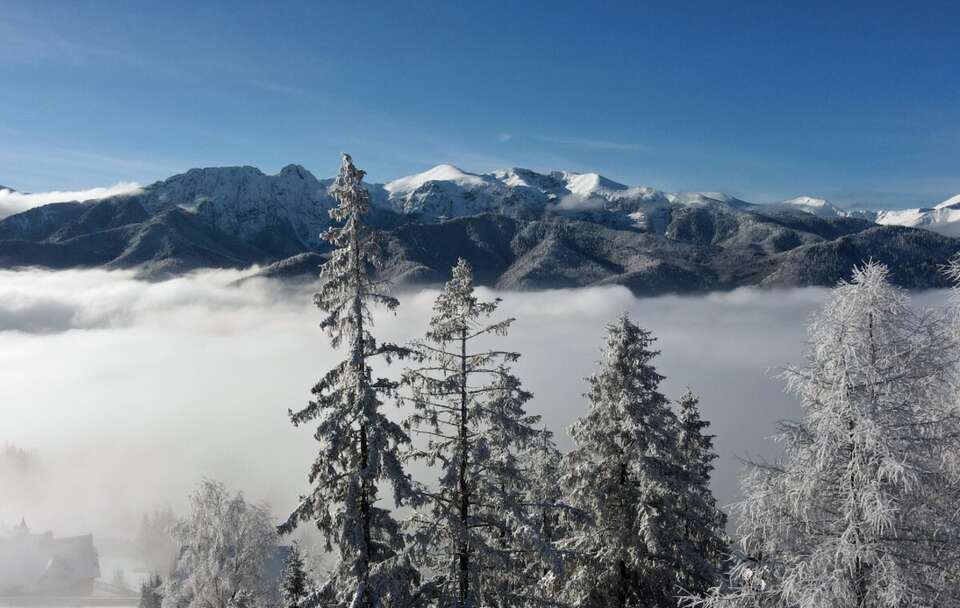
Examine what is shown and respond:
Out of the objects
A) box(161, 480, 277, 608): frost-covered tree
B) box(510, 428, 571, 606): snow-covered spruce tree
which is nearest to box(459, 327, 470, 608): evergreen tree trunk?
box(510, 428, 571, 606): snow-covered spruce tree

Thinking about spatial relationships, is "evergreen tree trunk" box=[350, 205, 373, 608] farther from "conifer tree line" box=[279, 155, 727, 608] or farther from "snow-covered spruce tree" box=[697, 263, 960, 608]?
"snow-covered spruce tree" box=[697, 263, 960, 608]

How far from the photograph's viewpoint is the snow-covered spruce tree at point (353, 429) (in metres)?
14.3

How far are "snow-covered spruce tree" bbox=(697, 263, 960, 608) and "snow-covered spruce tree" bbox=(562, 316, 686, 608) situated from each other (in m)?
7.69

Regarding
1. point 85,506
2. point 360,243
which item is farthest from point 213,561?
point 85,506

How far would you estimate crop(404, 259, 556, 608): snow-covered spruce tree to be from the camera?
605 inches

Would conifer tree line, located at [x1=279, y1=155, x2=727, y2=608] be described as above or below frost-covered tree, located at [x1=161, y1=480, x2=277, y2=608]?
above

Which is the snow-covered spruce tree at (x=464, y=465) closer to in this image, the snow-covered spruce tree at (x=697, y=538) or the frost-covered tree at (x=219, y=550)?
the snow-covered spruce tree at (x=697, y=538)

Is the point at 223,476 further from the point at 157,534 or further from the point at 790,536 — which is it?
the point at 790,536

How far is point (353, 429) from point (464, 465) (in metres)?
3.08

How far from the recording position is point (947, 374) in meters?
11.9

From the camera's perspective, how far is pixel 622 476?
2041 centimetres

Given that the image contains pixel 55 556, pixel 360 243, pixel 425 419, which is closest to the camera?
pixel 360 243

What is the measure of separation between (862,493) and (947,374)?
154 inches

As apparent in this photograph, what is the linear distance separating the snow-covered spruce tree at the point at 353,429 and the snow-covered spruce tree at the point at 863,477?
7419 millimetres
